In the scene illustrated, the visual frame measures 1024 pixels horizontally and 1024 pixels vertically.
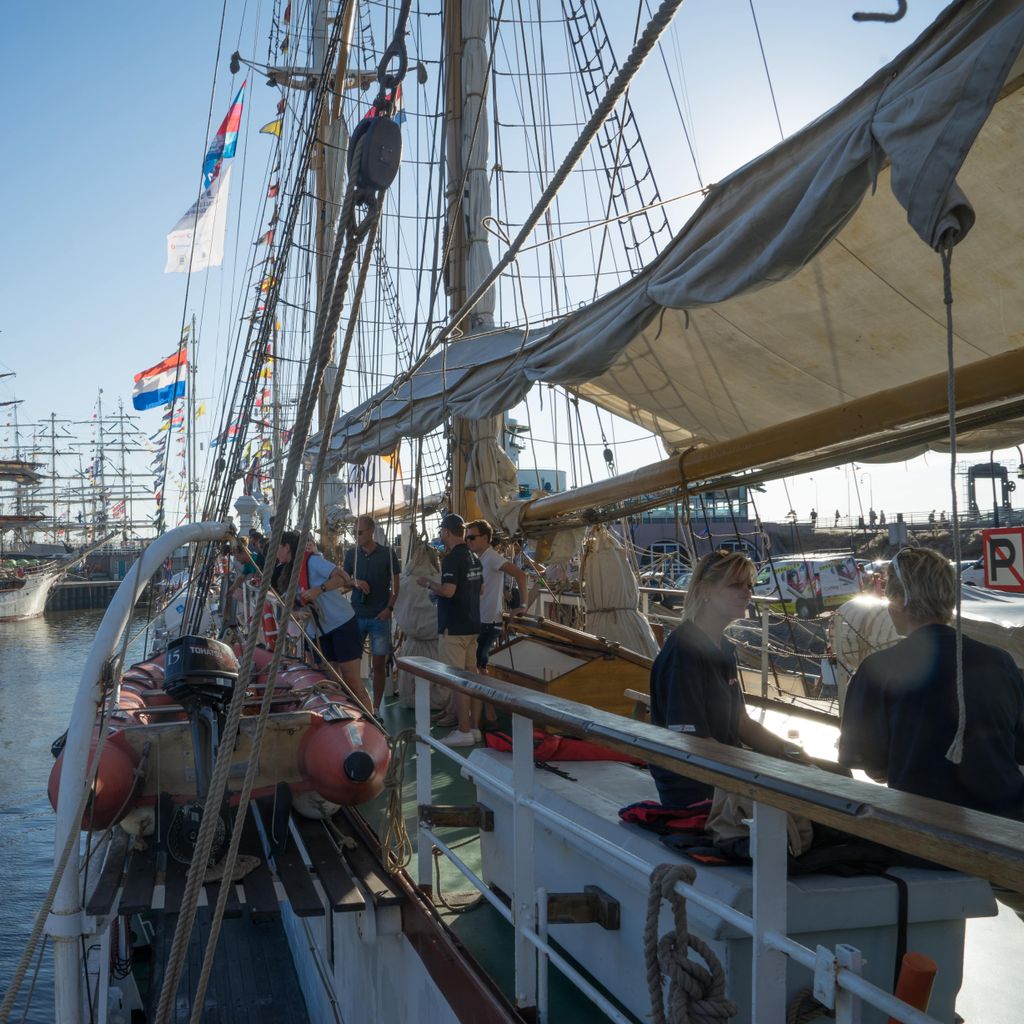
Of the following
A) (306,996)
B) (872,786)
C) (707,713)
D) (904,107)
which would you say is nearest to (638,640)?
(306,996)

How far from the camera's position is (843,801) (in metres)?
1.23

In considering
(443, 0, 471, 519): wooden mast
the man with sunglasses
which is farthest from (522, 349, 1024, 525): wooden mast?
(443, 0, 471, 519): wooden mast

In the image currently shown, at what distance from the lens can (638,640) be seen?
7.17 m

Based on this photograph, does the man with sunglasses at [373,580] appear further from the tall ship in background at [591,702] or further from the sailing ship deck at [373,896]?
the sailing ship deck at [373,896]

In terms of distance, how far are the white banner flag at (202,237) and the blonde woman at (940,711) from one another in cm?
1270

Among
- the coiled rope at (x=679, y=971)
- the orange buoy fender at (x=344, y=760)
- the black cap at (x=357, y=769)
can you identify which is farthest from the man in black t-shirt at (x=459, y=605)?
the coiled rope at (x=679, y=971)

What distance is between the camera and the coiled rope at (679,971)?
1441 millimetres

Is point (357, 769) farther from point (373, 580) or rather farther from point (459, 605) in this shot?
point (373, 580)

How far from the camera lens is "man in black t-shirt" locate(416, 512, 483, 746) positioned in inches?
232

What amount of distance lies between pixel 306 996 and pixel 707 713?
4671mm

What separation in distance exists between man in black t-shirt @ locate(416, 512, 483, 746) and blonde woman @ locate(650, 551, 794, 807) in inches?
130

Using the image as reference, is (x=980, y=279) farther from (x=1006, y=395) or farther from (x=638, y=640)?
(x=638, y=640)

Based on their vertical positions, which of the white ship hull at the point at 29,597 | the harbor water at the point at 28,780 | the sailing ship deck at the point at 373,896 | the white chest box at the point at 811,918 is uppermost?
the white chest box at the point at 811,918

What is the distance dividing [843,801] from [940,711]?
1087mm
